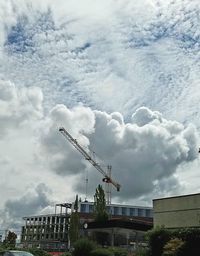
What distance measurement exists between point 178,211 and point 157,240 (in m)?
7.81

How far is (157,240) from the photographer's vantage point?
3400 cm

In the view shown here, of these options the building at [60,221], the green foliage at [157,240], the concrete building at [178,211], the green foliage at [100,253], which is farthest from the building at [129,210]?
the green foliage at [157,240]

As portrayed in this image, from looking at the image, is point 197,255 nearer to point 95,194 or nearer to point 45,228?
point 95,194

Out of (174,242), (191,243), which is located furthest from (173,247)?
(191,243)

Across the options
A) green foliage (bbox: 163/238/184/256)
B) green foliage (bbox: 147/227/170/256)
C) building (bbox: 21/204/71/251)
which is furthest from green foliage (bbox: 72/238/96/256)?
building (bbox: 21/204/71/251)

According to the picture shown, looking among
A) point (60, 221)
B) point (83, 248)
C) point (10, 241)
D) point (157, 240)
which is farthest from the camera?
point (60, 221)

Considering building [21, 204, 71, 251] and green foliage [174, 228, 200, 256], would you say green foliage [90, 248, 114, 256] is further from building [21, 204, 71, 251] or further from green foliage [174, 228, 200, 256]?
building [21, 204, 71, 251]

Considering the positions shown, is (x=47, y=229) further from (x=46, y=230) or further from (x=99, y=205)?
(x=99, y=205)

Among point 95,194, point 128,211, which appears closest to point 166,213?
point 95,194

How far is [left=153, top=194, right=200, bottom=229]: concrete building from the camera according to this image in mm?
39625

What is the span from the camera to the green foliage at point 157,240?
33.4 metres

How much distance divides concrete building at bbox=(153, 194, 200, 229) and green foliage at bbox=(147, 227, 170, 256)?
388 cm

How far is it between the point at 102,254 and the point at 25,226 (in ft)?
484

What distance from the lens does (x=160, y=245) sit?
33.6m
